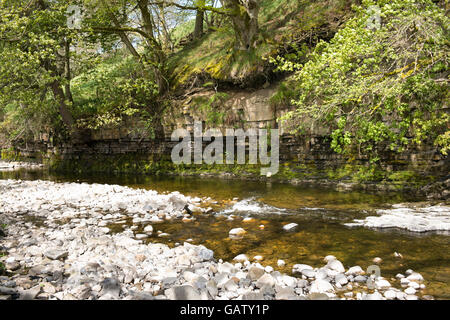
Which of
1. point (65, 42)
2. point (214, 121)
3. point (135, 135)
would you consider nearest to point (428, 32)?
point (214, 121)

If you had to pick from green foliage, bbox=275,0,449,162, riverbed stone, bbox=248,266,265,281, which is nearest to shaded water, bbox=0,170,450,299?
riverbed stone, bbox=248,266,265,281

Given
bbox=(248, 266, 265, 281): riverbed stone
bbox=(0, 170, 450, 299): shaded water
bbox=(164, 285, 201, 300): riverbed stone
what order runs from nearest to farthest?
bbox=(164, 285, 201, 300): riverbed stone < bbox=(248, 266, 265, 281): riverbed stone < bbox=(0, 170, 450, 299): shaded water

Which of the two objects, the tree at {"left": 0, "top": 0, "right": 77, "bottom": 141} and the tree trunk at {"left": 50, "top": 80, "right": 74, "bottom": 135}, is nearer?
the tree at {"left": 0, "top": 0, "right": 77, "bottom": 141}

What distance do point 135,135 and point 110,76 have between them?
360 centimetres

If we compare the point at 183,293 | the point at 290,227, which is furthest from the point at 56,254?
the point at 290,227

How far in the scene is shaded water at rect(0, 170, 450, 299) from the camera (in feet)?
14.7

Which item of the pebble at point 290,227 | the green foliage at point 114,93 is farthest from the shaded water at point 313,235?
the green foliage at point 114,93

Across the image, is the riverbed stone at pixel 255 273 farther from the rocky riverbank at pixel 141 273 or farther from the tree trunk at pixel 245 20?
the tree trunk at pixel 245 20

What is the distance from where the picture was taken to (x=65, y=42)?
48.3 feet

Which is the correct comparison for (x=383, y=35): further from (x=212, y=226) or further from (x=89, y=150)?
(x=89, y=150)

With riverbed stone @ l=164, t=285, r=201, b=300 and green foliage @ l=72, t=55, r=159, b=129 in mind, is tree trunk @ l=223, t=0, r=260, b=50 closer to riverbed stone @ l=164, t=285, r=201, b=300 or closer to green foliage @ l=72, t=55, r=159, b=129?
green foliage @ l=72, t=55, r=159, b=129

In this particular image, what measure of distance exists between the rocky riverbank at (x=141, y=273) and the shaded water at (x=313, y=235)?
32 cm

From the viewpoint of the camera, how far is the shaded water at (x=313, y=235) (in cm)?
448

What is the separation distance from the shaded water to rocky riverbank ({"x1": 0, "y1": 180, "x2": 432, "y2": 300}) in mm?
325
